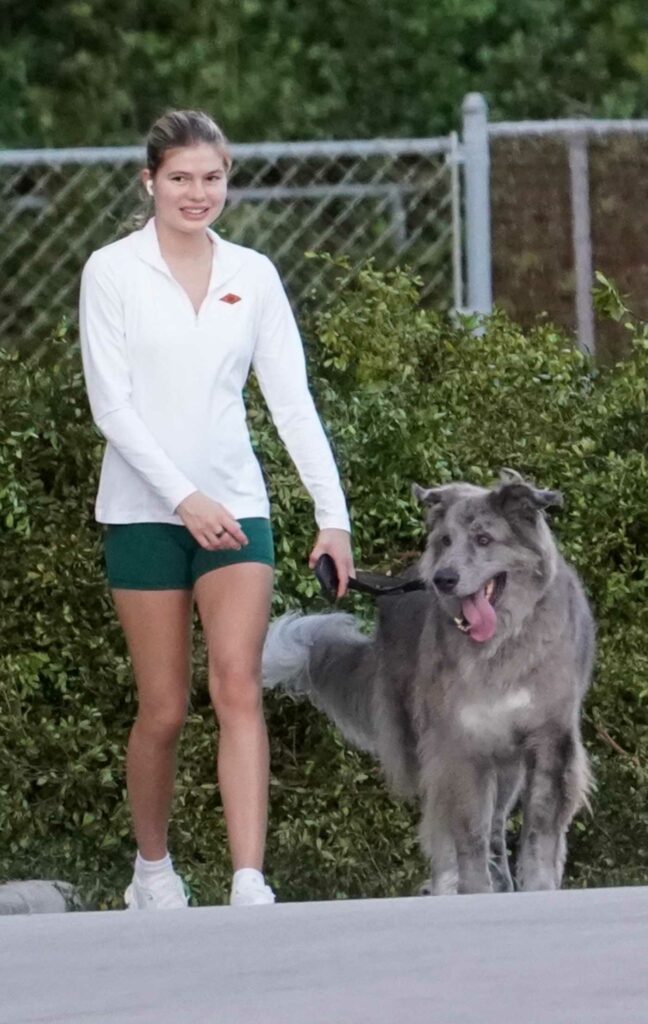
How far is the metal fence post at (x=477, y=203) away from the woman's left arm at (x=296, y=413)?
332cm

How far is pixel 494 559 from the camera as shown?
6.11m

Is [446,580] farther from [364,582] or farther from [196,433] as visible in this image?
[196,433]

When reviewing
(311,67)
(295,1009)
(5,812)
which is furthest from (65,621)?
(311,67)

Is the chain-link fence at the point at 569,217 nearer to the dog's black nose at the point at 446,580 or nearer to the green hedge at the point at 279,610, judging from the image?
the green hedge at the point at 279,610

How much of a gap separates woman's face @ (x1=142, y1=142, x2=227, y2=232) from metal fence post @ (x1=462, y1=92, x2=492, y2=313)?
11.2ft

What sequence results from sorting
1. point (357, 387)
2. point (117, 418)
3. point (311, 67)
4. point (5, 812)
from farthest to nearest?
point (311, 67) → point (357, 387) → point (5, 812) → point (117, 418)

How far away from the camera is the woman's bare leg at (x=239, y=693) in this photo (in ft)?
18.7

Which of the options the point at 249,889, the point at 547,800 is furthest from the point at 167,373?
the point at 547,800

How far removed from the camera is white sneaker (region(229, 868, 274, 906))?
5.61 metres

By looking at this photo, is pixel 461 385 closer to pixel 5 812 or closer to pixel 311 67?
pixel 5 812

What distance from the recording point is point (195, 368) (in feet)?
18.6

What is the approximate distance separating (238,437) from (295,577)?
4.34 feet

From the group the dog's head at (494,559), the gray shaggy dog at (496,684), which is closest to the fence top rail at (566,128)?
the gray shaggy dog at (496,684)

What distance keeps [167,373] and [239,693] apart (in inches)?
28.7
